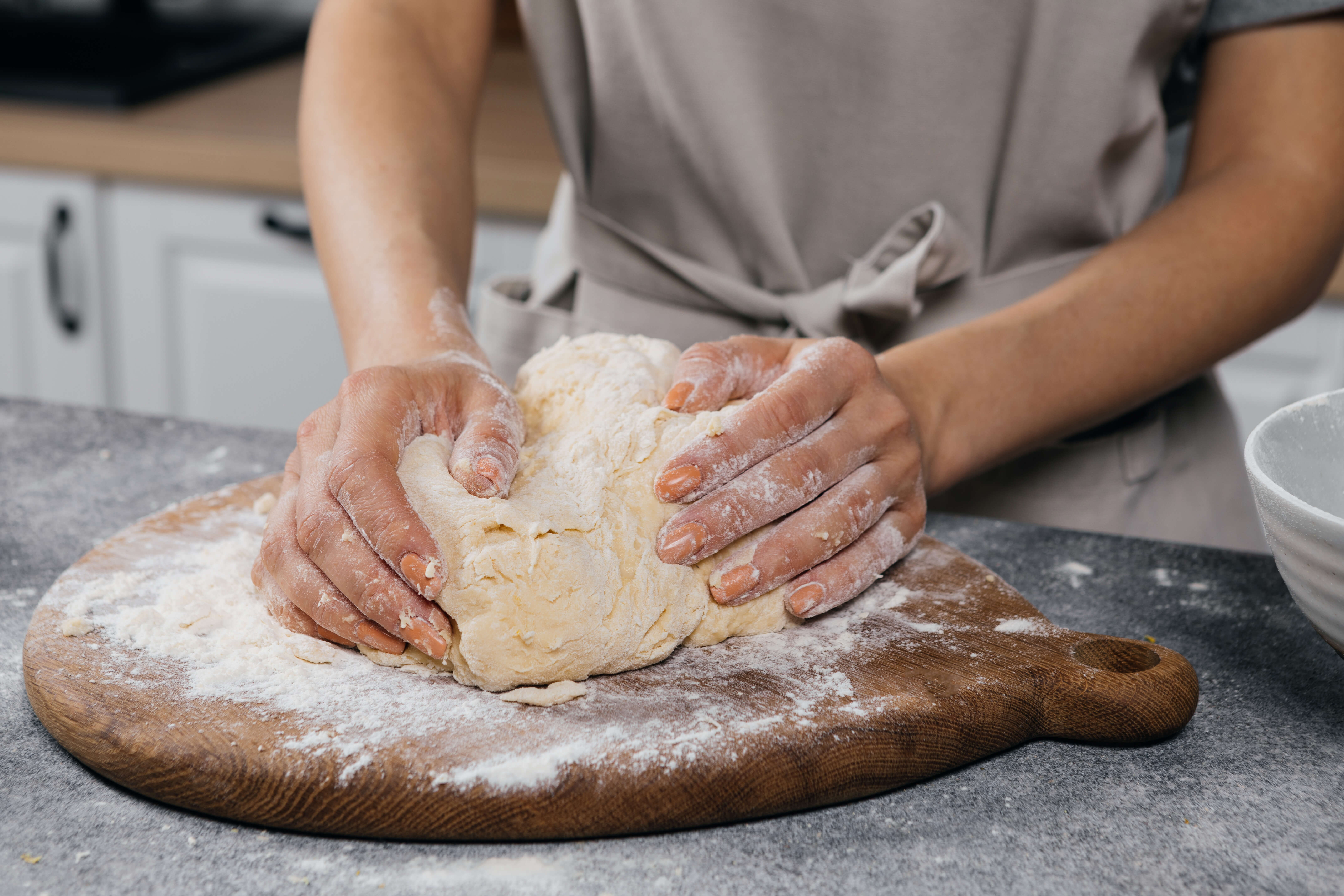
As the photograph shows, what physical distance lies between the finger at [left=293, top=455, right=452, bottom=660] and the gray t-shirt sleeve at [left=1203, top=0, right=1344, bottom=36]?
40.0 inches

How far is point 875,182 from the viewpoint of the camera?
128 centimetres

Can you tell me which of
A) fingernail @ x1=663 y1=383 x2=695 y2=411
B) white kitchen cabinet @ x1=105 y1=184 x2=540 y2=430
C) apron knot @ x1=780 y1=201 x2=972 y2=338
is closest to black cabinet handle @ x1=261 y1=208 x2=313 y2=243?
white kitchen cabinet @ x1=105 y1=184 x2=540 y2=430

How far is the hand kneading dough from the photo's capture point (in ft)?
2.63

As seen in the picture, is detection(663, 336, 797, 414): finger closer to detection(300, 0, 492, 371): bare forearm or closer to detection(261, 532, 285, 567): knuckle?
detection(300, 0, 492, 371): bare forearm

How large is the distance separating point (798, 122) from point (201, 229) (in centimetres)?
133

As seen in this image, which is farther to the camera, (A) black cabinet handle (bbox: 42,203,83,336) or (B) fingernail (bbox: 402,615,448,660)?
(A) black cabinet handle (bbox: 42,203,83,336)

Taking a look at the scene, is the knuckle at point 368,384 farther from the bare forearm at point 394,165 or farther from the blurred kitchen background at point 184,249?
the blurred kitchen background at point 184,249

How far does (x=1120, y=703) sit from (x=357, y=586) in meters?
0.51

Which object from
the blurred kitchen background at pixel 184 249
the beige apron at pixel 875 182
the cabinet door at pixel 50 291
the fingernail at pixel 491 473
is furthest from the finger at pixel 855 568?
the cabinet door at pixel 50 291

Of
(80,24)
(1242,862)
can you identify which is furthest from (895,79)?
(80,24)

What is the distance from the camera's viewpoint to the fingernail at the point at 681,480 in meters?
0.86

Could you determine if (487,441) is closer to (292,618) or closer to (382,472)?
(382,472)

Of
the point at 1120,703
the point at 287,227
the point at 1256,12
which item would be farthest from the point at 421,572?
the point at 287,227

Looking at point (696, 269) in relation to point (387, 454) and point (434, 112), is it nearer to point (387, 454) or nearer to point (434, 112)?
point (434, 112)
